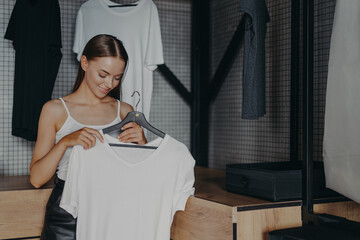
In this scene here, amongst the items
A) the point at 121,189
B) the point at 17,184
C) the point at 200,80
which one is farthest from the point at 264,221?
the point at 200,80

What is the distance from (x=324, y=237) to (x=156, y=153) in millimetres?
637

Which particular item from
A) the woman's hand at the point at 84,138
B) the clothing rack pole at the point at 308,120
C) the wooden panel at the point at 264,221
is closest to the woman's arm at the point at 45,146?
the woman's hand at the point at 84,138

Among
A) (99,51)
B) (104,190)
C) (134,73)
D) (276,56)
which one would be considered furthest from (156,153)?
(276,56)

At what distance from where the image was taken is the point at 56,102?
169cm

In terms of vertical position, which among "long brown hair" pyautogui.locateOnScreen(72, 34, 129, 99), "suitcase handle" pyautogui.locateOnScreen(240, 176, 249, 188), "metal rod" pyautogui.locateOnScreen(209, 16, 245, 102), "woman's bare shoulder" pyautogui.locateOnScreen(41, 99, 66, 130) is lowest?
"suitcase handle" pyautogui.locateOnScreen(240, 176, 249, 188)

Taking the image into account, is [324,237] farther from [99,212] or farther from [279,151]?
[279,151]

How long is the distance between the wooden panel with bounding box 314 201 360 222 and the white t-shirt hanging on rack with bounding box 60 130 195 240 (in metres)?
0.62

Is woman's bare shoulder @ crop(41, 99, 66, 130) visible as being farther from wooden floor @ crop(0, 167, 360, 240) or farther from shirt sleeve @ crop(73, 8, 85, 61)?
shirt sleeve @ crop(73, 8, 85, 61)

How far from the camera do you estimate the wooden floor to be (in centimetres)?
155

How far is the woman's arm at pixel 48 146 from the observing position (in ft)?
5.01

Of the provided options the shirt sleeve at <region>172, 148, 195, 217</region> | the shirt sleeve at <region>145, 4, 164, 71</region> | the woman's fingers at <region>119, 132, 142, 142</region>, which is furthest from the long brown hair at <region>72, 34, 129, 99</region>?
the shirt sleeve at <region>145, 4, 164, 71</region>

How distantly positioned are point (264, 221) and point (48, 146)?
88cm

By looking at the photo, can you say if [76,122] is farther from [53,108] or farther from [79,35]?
[79,35]

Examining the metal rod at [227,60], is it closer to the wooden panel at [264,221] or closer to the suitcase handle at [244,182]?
the suitcase handle at [244,182]
